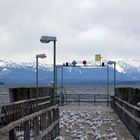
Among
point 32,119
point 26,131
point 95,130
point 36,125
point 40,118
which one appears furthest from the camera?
point 95,130

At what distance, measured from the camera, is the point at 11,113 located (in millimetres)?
18688

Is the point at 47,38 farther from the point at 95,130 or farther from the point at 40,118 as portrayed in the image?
the point at 40,118

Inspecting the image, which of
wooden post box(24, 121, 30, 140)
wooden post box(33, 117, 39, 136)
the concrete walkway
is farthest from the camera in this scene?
the concrete walkway

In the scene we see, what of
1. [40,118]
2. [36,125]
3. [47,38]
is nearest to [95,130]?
[47,38]

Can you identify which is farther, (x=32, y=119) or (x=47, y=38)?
(x=47, y=38)

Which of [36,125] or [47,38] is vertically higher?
[47,38]

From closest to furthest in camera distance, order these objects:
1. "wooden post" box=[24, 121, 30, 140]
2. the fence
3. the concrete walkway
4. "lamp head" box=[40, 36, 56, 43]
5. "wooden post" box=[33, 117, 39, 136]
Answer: "wooden post" box=[24, 121, 30, 140] < the fence < "wooden post" box=[33, 117, 39, 136] < the concrete walkway < "lamp head" box=[40, 36, 56, 43]

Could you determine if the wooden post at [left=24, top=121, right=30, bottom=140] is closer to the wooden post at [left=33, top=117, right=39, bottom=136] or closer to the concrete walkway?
the wooden post at [left=33, top=117, right=39, bottom=136]

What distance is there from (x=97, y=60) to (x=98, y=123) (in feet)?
44.0

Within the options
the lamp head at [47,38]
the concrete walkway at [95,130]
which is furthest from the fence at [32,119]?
the lamp head at [47,38]

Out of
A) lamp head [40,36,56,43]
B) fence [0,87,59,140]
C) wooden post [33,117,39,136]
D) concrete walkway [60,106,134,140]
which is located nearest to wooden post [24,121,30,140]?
fence [0,87,59,140]

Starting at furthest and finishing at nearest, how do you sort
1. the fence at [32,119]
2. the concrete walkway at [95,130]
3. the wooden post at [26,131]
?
the concrete walkway at [95,130] < the fence at [32,119] < the wooden post at [26,131]

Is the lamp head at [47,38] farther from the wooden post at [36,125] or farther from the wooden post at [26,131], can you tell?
the wooden post at [26,131]

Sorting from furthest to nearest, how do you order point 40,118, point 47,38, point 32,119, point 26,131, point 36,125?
A: point 47,38 < point 40,118 < point 36,125 < point 32,119 < point 26,131
